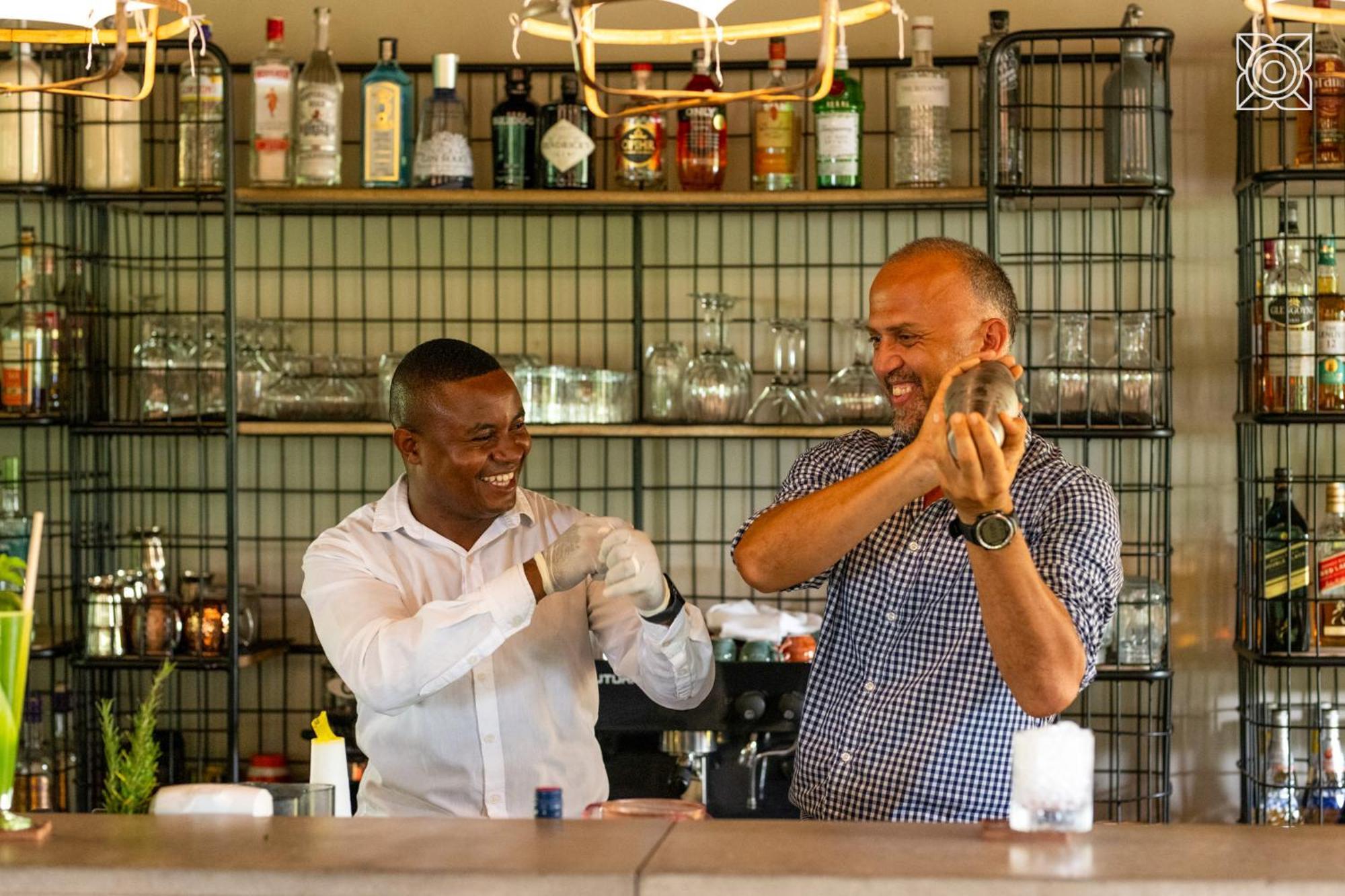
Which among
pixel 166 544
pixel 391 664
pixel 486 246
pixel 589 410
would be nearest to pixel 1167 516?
pixel 589 410

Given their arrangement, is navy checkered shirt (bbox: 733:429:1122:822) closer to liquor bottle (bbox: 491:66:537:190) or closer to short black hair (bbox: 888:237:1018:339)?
short black hair (bbox: 888:237:1018:339)

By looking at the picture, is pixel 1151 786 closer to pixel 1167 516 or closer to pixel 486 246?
pixel 1167 516

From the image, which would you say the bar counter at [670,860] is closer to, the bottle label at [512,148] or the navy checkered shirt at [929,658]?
the navy checkered shirt at [929,658]

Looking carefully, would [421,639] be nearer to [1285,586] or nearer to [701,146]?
[701,146]

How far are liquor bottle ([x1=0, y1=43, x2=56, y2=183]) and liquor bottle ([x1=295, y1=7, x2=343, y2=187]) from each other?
1.72 feet

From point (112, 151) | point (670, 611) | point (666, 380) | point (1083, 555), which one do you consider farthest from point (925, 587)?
point (112, 151)

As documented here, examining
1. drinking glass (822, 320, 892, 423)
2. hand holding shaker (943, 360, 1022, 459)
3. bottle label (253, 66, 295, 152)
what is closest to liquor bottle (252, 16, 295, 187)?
bottle label (253, 66, 295, 152)

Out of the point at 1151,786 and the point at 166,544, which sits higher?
the point at 166,544

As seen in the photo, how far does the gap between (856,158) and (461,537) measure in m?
1.33

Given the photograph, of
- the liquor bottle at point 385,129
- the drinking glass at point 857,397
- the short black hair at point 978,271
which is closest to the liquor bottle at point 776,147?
the drinking glass at point 857,397

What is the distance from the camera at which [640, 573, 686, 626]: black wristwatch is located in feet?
6.22

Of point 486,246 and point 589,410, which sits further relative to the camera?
point 486,246

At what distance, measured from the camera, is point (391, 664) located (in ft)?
6.14

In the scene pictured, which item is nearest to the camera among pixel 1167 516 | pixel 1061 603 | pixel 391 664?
pixel 1061 603
